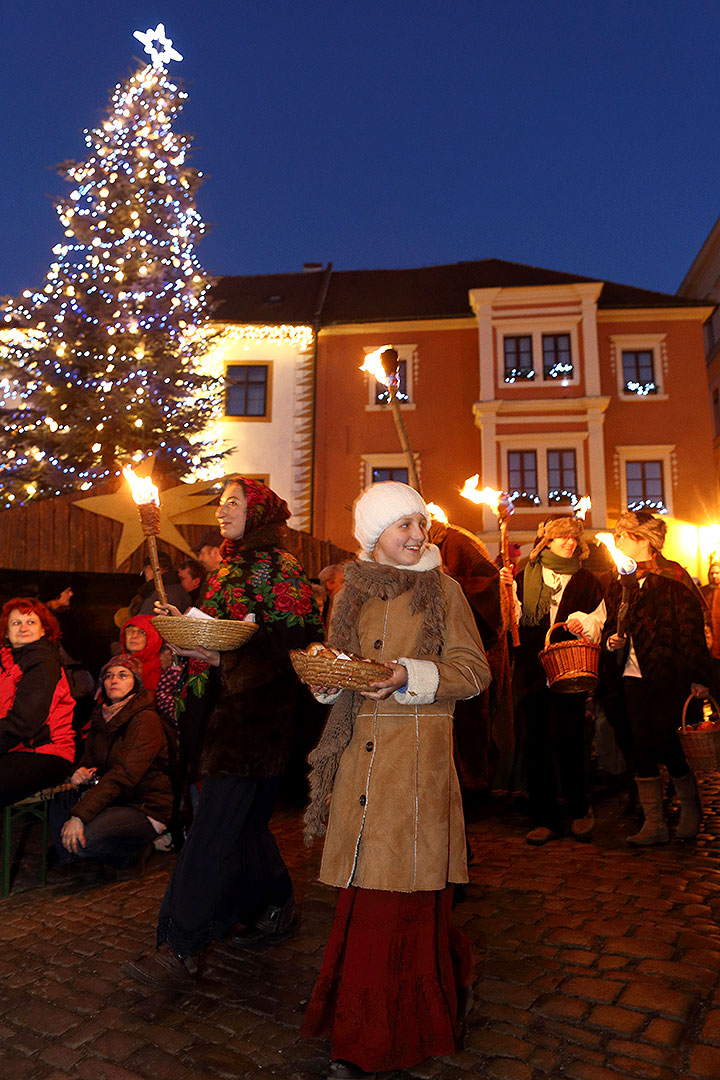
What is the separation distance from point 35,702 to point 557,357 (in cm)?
2133

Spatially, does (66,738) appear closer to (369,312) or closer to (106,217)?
(106,217)

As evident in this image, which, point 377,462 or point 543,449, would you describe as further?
point 377,462

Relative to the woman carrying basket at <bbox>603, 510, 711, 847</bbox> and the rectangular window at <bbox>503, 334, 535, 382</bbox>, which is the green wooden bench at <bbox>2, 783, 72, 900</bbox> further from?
the rectangular window at <bbox>503, 334, 535, 382</bbox>

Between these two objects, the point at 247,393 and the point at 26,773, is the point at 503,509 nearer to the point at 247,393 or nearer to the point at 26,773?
the point at 26,773

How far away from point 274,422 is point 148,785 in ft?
64.3

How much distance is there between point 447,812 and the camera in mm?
2953

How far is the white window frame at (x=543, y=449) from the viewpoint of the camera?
2330 centimetres

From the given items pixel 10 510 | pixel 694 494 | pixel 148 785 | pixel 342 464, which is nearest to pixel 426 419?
pixel 342 464

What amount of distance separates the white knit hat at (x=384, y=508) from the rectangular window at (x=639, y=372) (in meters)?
23.3

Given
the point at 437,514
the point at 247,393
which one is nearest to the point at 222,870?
the point at 437,514

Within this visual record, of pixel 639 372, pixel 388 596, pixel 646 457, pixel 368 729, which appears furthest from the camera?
pixel 639 372

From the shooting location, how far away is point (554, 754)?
623 cm

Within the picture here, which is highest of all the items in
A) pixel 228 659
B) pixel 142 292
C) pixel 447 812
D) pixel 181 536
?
pixel 142 292

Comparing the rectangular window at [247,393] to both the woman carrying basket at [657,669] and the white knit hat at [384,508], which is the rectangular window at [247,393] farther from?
the white knit hat at [384,508]
